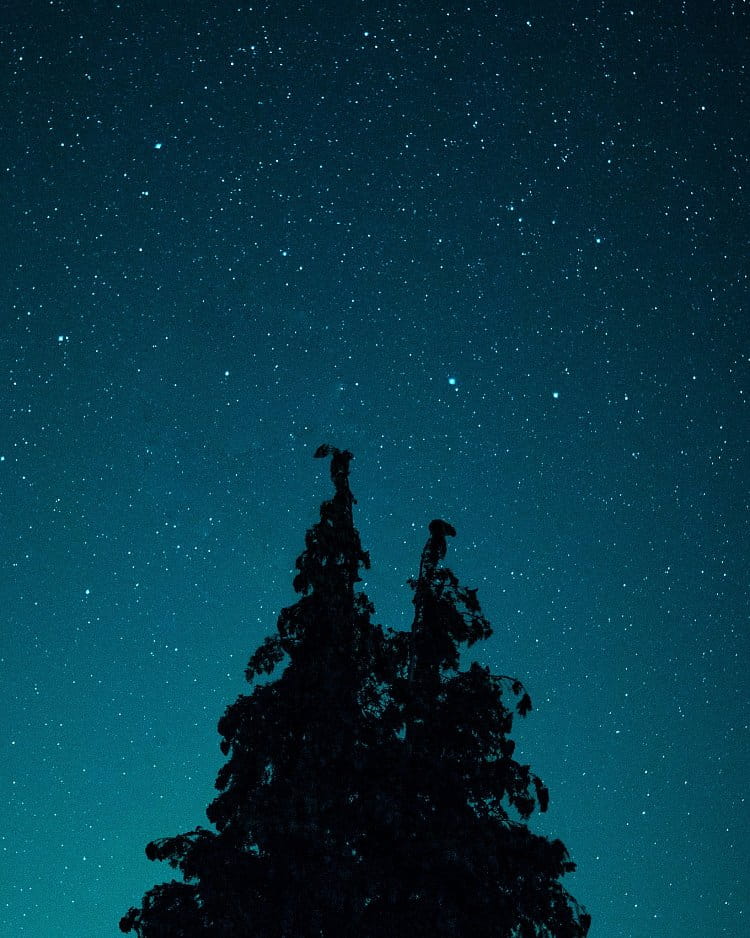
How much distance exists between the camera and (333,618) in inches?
482

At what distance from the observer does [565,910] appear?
11.5 metres

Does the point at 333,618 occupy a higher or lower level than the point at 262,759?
higher

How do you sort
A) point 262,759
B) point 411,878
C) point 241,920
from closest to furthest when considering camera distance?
point 241,920 → point 411,878 → point 262,759

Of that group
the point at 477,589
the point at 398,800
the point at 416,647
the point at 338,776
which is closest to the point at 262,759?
the point at 338,776

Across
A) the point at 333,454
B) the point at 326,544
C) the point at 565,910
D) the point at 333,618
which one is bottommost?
the point at 565,910

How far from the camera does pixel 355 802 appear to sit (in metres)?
11.4

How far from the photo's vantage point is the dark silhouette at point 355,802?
10.6 meters

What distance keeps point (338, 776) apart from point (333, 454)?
15.4ft

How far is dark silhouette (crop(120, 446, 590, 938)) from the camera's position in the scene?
1059 cm

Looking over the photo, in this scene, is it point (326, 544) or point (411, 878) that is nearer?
point (411, 878)

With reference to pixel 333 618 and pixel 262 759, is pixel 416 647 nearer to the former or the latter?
pixel 333 618

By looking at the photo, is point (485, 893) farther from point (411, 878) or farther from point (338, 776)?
point (338, 776)

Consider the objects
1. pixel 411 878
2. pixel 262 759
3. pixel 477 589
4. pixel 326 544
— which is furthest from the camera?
pixel 477 589

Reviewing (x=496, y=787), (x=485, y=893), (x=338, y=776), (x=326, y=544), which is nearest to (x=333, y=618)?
(x=326, y=544)
